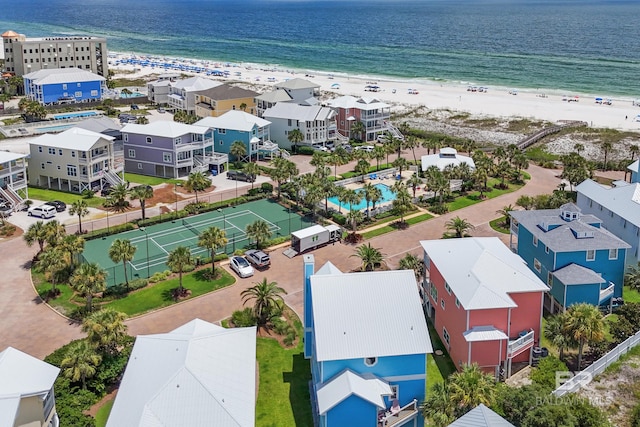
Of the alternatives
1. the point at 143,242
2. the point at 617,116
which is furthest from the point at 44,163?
the point at 617,116

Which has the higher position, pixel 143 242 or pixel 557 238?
pixel 557 238

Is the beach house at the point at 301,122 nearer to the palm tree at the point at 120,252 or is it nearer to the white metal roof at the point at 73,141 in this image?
the white metal roof at the point at 73,141

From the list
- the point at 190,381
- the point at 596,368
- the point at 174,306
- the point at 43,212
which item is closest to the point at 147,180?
the point at 43,212

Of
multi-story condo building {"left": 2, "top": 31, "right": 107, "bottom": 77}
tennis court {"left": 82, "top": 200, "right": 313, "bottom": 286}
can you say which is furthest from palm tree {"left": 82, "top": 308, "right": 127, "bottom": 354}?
multi-story condo building {"left": 2, "top": 31, "right": 107, "bottom": 77}

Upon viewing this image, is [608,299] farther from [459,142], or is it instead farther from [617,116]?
[617,116]

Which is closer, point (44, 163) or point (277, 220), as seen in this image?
point (277, 220)

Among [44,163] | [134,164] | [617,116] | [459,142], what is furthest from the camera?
[617,116]

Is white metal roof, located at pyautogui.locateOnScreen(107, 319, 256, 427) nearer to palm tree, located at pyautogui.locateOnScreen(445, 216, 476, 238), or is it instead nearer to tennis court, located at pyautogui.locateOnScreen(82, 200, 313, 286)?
tennis court, located at pyautogui.locateOnScreen(82, 200, 313, 286)
